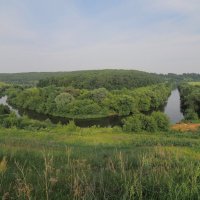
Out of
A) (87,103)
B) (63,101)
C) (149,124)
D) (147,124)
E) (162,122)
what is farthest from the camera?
(63,101)

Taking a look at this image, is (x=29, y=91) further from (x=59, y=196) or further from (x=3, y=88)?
(x=59, y=196)

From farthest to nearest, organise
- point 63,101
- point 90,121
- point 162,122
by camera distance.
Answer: point 63,101 < point 90,121 < point 162,122

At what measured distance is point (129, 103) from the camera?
→ 78.9 metres

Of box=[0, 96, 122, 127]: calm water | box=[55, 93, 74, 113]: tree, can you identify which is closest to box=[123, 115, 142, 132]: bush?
box=[0, 96, 122, 127]: calm water

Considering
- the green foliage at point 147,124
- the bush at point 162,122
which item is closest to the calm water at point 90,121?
the green foliage at point 147,124

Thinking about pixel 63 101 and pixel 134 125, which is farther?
pixel 63 101

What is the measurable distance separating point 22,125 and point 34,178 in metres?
45.3

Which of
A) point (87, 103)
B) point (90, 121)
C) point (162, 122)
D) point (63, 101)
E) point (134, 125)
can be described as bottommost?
point (90, 121)

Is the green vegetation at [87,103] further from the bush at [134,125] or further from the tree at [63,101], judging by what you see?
the bush at [134,125]

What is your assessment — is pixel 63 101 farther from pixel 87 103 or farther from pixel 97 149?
pixel 97 149

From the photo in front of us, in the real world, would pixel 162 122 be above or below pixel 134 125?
above

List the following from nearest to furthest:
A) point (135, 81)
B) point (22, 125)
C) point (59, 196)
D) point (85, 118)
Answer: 1. point (59, 196)
2. point (22, 125)
3. point (85, 118)
4. point (135, 81)

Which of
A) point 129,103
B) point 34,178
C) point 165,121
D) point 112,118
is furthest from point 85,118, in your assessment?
point 34,178

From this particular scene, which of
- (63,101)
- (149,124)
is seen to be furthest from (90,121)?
(149,124)
